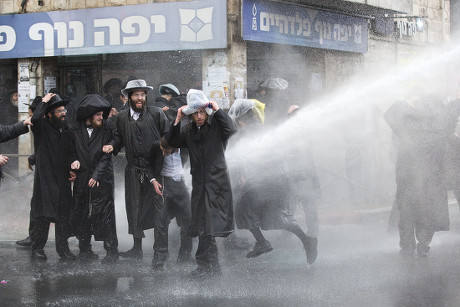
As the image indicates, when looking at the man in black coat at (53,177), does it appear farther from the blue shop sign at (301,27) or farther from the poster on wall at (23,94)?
the poster on wall at (23,94)

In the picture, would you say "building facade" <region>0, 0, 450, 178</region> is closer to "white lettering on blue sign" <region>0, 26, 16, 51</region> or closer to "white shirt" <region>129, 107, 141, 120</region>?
"white lettering on blue sign" <region>0, 26, 16, 51</region>

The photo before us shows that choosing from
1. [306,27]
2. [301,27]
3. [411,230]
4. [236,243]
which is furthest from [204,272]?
[306,27]

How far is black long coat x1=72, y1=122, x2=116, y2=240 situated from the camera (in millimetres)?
7230

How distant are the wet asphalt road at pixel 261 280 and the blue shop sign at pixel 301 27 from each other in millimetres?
5618

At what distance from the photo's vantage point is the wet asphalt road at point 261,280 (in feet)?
17.7

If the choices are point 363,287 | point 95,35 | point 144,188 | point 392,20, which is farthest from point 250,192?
point 392,20

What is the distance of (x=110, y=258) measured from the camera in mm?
7184

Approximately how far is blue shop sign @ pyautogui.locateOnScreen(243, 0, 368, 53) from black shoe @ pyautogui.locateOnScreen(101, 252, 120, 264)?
599cm

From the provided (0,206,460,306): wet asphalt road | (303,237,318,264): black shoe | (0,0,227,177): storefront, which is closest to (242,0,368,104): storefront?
(0,0,227,177): storefront

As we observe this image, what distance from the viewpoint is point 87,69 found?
13.8m

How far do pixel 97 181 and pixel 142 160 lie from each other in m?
0.52

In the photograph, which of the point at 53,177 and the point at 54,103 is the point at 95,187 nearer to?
the point at 53,177

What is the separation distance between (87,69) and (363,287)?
9.39 meters

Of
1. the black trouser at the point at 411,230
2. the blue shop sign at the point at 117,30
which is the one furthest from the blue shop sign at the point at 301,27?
the black trouser at the point at 411,230
